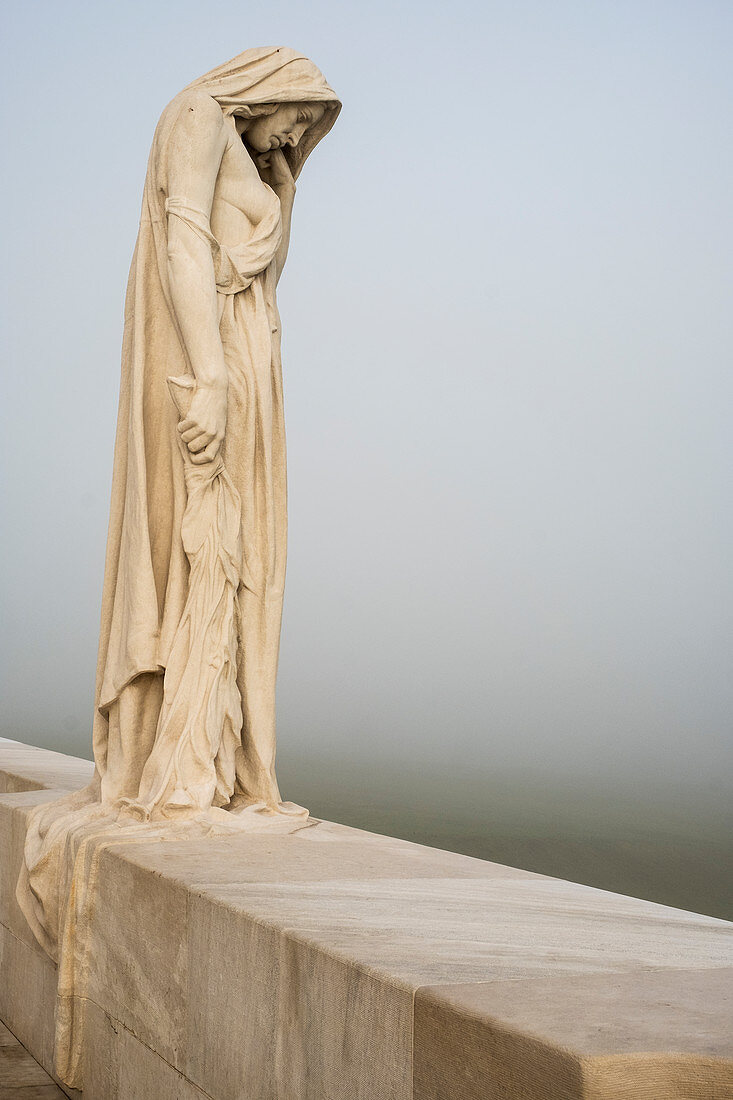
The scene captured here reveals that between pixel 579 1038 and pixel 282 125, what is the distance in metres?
3.25

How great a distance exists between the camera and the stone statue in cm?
330

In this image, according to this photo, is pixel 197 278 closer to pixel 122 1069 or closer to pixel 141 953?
pixel 141 953

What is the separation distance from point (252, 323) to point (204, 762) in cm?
145

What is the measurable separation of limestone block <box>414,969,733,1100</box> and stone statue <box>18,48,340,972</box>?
1.71 m

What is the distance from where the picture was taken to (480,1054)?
4.59 ft

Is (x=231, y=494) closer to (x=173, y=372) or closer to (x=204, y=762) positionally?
(x=173, y=372)

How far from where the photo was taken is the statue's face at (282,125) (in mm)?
3723

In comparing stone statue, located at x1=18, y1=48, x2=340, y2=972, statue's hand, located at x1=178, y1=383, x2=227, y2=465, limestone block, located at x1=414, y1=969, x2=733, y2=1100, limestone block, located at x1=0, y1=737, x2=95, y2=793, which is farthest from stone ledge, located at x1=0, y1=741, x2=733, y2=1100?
statue's hand, located at x1=178, y1=383, x2=227, y2=465

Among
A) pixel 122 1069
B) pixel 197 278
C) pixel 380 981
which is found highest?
pixel 197 278

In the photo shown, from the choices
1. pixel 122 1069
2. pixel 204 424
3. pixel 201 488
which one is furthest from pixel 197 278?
pixel 122 1069

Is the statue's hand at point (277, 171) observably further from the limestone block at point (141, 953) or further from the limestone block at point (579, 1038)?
the limestone block at point (579, 1038)

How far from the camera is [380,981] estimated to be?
1.64 meters

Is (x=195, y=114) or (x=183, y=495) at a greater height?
(x=195, y=114)

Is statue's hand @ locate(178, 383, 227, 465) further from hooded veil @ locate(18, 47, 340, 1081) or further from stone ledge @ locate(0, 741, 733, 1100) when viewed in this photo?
stone ledge @ locate(0, 741, 733, 1100)
